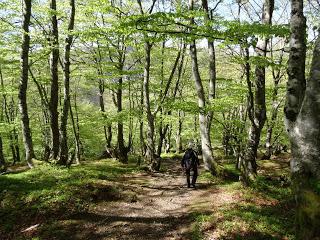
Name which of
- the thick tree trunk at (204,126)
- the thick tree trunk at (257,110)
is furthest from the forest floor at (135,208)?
the thick tree trunk at (204,126)

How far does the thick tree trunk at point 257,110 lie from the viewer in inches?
517

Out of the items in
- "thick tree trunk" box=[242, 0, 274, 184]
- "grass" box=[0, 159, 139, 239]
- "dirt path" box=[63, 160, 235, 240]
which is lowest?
"dirt path" box=[63, 160, 235, 240]

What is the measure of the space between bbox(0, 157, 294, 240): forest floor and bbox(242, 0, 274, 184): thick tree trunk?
773mm

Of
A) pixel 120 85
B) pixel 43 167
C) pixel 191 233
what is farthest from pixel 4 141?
pixel 191 233

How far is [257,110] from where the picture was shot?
1373 centimetres

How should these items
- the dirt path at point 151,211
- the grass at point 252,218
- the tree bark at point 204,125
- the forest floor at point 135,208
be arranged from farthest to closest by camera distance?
1. the tree bark at point 204,125
2. the dirt path at point 151,211
3. the forest floor at point 135,208
4. the grass at point 252,218

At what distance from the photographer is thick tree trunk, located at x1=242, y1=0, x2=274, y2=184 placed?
13141mm

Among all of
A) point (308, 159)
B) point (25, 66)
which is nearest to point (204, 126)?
point (25, 66)

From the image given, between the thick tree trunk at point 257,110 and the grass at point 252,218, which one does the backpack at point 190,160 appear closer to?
the grass at point 252,218

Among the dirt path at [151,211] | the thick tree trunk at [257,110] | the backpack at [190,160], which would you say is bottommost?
the dirt path at [151,211]

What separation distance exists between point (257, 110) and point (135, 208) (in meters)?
6.35

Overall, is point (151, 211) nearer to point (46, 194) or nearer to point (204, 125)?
point (46, 194)

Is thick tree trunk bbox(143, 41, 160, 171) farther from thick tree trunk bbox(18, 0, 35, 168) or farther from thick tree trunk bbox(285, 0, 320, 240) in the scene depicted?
thick tree trunk bbox(285, 0, 320, 240)

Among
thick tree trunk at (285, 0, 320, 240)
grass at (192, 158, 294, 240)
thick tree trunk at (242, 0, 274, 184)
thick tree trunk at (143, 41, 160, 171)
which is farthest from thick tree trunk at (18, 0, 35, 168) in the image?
thick tree trunk at (285, 0, 320, 240)
